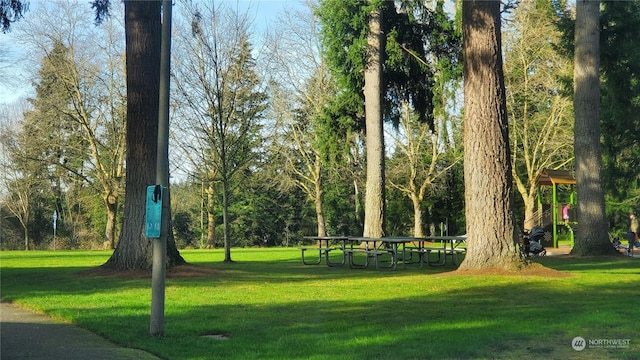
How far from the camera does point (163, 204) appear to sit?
29.5 feet

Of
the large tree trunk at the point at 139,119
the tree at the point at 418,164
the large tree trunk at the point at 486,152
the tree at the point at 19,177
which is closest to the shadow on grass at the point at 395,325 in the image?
the large tree trunk at the point at 486,152

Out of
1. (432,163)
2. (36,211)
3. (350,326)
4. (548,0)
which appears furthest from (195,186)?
(350,326)

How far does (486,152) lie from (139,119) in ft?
27.6

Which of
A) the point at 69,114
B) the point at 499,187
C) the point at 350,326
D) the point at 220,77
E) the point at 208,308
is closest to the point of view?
the point at 350,326

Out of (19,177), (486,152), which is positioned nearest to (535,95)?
(486,152)

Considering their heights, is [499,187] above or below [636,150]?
below

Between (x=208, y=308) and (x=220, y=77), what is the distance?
15234mm

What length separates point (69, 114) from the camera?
4522 cm

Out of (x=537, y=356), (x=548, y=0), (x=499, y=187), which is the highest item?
(x=548, y=0)

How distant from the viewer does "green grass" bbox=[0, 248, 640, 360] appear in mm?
7891

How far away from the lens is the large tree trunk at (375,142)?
26922mm

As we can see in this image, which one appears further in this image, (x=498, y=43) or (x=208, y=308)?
(x=498, y=43)

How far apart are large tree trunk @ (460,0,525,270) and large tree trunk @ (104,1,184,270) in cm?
760

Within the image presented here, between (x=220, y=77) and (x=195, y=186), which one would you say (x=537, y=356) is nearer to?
(x=220, y=77)
